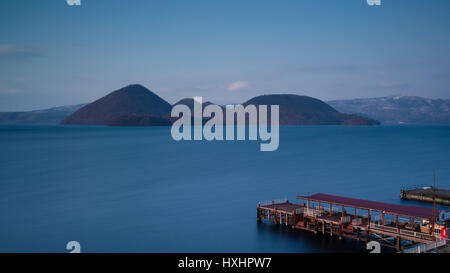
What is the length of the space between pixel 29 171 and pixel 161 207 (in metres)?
42.2

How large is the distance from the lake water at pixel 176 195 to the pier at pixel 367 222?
4.17ft

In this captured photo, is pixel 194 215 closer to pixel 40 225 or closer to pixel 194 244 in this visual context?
pixel 194 244

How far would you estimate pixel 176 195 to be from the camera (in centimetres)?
4950

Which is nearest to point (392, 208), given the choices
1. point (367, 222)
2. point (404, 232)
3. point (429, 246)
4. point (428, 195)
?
point (367, 222)

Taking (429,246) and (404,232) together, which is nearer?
(429,246)

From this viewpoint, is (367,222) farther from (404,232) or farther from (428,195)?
(428,195)

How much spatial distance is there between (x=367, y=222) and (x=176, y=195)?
27008 millimetres

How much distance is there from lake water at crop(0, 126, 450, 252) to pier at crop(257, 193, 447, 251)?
1.27m

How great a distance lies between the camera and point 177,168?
77.5 m

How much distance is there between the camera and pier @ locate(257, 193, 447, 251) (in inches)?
970

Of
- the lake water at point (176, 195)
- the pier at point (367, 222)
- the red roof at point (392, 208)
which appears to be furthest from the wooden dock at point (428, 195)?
the red roof at point (392, 208)

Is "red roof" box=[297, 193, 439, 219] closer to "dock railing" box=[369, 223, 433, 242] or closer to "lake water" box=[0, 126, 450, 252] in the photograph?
"dock railing" box=[369, 223, 433, 242]
